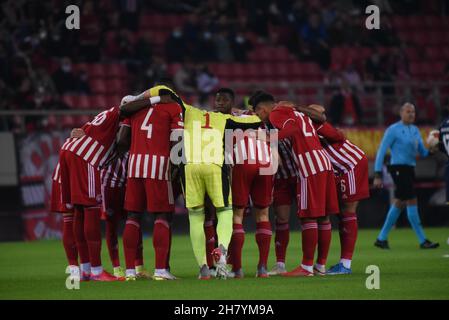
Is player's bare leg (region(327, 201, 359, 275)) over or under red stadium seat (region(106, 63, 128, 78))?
under

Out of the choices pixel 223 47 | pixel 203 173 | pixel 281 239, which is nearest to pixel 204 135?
pixel 203 173

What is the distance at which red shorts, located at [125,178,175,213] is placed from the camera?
433 inches

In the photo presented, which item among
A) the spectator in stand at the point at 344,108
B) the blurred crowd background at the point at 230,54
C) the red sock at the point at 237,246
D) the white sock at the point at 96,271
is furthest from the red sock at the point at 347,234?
the spectator in stand at the point at 344,108

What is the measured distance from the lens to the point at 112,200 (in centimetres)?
1184

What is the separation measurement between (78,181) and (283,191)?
7.49ft

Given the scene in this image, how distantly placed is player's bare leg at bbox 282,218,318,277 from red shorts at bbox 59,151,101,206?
2202 mm

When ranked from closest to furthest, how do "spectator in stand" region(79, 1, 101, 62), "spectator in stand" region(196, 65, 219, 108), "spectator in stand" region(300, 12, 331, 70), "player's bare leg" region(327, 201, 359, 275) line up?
"player's bare leg" region(327, 201, 359, 275) < "spectator in stand" region(196, 65, 219, 108) < "spectator in stand" region(79, 1, 101, 62) < "spectator in stand" region(300, 12, 331, 70)

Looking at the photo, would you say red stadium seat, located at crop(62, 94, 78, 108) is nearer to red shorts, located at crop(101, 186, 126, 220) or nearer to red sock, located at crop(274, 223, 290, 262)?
red shorts, located at crop(101, 186, 126, 220)

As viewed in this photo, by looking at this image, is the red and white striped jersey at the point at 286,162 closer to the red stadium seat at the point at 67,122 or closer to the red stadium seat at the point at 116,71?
the red stadium seat at the point at 67,122

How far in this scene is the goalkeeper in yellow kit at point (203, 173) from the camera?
10922mm

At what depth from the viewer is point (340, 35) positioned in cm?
2619

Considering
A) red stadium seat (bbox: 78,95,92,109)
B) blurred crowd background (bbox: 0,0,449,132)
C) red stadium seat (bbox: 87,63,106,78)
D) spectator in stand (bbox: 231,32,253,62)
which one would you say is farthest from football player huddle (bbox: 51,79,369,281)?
spectator in stand (bbox: 231,32,253,62)
